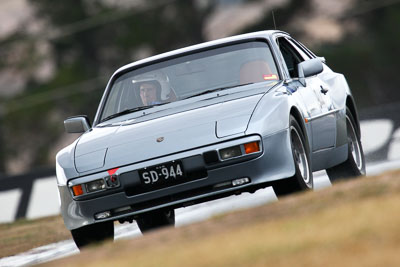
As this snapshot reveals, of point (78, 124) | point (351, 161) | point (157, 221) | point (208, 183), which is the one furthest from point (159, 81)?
point (351, 161)

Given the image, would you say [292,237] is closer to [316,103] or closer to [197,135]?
[197,135]

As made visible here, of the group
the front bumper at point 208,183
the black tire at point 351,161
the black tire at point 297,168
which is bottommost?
the black tire at point 351,161

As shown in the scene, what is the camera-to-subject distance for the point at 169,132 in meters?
7.20

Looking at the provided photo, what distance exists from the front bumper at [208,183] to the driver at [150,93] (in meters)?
1.36

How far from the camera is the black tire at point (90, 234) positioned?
295 inches

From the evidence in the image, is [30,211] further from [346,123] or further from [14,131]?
[14,131]

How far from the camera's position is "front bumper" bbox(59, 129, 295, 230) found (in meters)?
6.95

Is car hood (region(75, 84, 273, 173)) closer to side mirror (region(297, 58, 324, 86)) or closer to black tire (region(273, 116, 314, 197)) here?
black tire (region(273, 116, 314, 197))

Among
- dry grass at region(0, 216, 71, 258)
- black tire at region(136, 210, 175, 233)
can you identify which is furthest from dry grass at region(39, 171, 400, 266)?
dry grass at region(0, 216, 71, 258)

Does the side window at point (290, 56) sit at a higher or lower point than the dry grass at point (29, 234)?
higher

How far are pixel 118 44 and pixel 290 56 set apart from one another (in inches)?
1424

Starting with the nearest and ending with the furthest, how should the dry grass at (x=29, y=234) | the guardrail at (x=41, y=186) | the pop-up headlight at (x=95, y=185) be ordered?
the pop-up headlight at (x=95, y=185)
the dry grass at (x=29, y=234)
the guardrail at (x=41, y=186)

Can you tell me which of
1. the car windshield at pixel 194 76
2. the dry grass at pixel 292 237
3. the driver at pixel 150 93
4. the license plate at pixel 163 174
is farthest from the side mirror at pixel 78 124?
the dry grass at pixel 292 237

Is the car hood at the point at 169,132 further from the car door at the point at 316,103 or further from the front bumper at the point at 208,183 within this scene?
the car door at the point at 316,103
